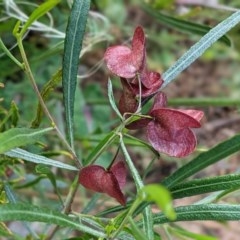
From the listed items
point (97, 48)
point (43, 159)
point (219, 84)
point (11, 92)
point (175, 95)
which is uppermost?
point (219, 84)

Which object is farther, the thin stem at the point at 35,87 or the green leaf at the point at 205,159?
the green leaf at the point at 205,159

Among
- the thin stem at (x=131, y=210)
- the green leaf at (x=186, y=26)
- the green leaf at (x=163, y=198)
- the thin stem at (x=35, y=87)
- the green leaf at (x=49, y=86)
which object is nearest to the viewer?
the green leaf at (x=163, y=198)

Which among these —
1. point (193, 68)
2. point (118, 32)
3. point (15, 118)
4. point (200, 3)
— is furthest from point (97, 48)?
point (15, 118)

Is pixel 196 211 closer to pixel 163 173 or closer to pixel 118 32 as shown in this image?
pixel 163 173

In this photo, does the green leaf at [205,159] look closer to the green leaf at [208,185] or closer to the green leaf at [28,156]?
the green leaf at [208,185]

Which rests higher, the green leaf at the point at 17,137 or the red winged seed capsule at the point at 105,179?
the red winged seed capsule at the point at 105,179

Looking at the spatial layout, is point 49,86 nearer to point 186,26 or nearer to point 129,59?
point 129,59

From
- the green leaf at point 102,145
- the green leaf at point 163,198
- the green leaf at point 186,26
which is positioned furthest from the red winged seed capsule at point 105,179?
the green leaf at point 186,26
